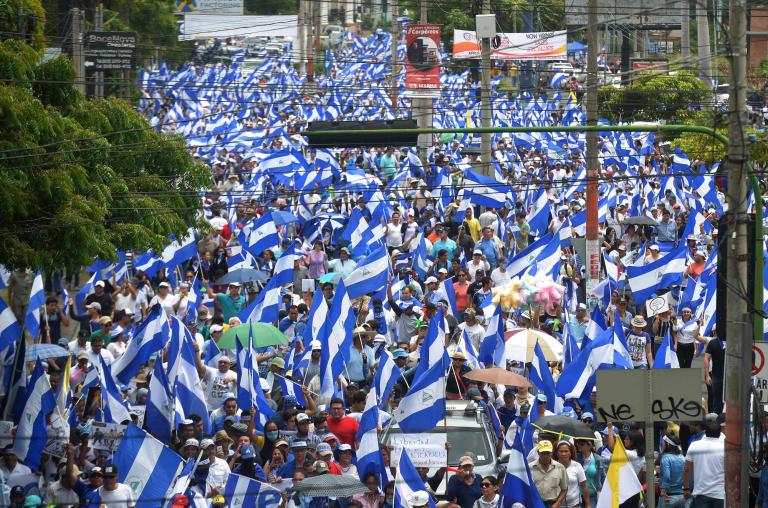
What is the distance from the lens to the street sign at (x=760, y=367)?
43.0 ft

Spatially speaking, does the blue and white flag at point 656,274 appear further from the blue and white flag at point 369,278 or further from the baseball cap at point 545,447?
the baseball cap at point 545,447

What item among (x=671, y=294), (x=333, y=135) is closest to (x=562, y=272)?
(x=671, y=294)

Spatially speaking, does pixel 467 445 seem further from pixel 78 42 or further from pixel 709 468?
pixel 78 42

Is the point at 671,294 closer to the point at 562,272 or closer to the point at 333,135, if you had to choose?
the point at 562,272

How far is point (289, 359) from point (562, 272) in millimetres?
6383

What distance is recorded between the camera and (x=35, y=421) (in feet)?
45.3

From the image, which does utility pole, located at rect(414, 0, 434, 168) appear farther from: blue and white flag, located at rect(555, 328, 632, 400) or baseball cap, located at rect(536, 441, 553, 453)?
baseball cap, located at rect(536, 441, 553, 453)

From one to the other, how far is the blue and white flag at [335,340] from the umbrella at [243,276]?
4.69 m

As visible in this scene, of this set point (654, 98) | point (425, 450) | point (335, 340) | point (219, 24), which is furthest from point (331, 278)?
point (219, 24)

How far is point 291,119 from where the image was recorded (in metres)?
48.6

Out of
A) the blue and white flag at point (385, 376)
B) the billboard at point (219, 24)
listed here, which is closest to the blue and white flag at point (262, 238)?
the blue and white flag at point (385, 376)

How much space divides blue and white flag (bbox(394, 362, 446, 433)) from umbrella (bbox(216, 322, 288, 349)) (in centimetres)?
328

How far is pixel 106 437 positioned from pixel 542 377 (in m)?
4.42

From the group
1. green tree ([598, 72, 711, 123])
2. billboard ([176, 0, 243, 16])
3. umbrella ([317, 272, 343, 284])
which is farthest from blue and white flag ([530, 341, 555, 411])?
billboard ([176, 0, 243, 16])
